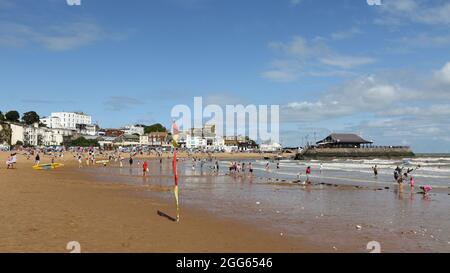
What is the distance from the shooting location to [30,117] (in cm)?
15075

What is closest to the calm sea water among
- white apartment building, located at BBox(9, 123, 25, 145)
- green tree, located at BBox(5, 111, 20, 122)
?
white apartment building, located at BBox(9, 123, 25, 145)

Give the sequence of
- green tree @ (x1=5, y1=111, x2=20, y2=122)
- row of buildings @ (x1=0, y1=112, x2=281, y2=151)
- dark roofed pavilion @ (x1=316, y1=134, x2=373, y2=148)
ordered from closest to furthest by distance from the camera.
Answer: dark roofed pavilion @ (x1=316, y1=134, x2=373, y2=148) < row of buildings @ (x1=0, y1=112, x2=281, y2=151) < green tree @ (x1=5, y1=111, x2=20, y2=122)

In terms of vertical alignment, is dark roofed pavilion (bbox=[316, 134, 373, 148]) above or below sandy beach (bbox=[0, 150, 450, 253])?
above

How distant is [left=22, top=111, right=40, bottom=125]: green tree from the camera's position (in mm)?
150125

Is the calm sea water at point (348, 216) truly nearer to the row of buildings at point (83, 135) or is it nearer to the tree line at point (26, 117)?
the row of buildings at point (83, 135)

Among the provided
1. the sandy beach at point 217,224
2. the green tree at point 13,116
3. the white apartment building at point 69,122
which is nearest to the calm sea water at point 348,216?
the sandy beach at point 217,224

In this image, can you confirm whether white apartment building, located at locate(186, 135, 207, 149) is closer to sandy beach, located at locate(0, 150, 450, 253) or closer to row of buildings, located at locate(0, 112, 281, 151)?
row of buildings, located at locate(0, 112, 281, 151)

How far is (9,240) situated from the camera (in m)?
8.73

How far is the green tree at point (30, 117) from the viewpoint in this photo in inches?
5910

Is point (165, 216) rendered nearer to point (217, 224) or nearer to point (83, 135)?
point (217, 224)
